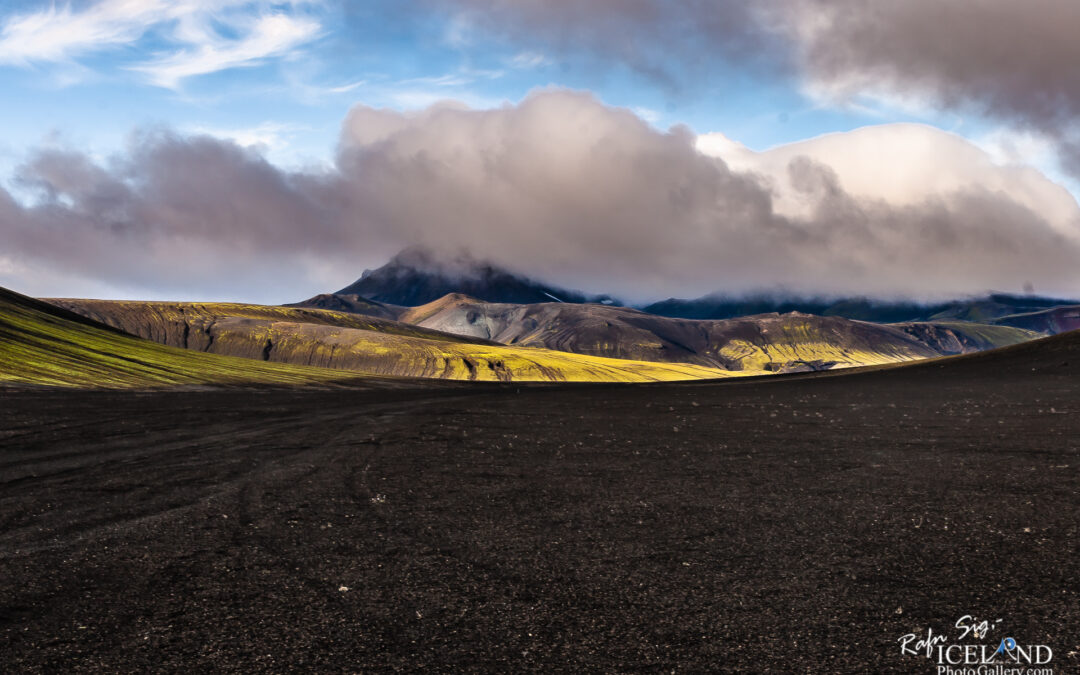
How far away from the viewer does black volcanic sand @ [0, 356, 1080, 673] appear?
7.28 metres

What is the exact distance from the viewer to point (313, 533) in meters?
11.9

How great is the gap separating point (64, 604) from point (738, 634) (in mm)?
8510

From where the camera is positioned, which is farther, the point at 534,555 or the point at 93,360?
the point at 93,360

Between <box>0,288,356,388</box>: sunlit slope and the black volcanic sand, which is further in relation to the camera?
<box>0,288,356,388</box>: sunlit slope

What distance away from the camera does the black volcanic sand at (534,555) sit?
7.28m

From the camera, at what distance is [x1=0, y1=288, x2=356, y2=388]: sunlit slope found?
277ft

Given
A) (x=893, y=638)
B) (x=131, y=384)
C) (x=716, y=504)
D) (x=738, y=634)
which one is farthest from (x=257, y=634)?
(x=131, y=384)

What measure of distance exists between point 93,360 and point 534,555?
114 metres

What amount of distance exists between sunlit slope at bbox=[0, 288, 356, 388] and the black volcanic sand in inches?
2894

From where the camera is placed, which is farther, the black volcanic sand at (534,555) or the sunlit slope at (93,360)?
the sunlit slope at (93,360)

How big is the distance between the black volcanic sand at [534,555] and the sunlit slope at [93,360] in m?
73.5

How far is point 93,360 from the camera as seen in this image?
10131cm

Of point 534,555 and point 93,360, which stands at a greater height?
point 534,555

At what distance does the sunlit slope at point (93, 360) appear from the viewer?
3329 inches
